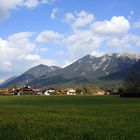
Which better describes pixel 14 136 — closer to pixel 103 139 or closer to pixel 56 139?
pixel 56 139

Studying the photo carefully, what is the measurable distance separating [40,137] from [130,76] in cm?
15978

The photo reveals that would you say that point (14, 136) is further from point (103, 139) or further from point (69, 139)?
point (103, 139)

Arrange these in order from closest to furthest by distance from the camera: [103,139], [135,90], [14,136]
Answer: [103,139]
[14,136]
[135,90]

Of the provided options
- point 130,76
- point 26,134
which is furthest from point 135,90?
point 26,134

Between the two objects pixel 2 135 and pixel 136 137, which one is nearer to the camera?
pixel 136 137

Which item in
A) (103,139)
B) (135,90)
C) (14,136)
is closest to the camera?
(103,139)

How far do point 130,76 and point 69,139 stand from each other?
160 meters

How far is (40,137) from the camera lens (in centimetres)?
1981

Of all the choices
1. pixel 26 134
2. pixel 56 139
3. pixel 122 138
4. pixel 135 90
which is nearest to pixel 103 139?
pixel 122 138

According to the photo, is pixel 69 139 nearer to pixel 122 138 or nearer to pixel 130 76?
pixel 122 138

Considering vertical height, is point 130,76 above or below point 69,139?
above

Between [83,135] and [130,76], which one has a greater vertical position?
[130,76]

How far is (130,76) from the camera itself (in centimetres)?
17662

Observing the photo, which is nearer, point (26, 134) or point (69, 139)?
point (69, 139)
